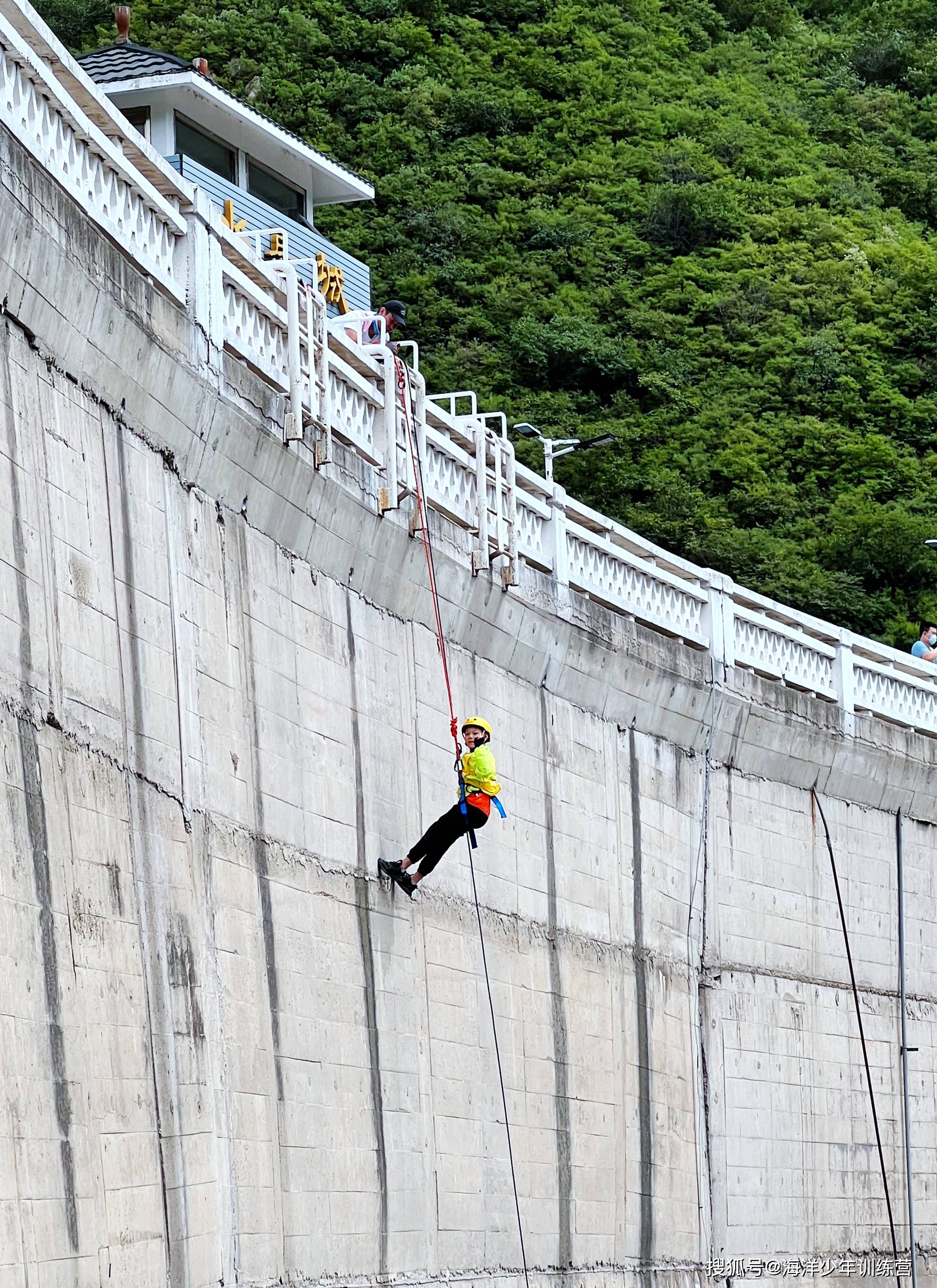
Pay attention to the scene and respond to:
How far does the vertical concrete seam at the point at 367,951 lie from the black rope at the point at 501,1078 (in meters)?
1.96

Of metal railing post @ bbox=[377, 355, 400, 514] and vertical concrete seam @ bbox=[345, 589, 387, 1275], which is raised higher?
metal railing post @ bbox=[377, 355, 400, 514]

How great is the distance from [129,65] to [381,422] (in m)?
12.3

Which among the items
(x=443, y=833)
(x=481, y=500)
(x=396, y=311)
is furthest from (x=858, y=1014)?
(x=396, y=311)

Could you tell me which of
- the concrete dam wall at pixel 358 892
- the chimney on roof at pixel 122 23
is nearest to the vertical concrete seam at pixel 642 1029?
the concrete dam wall at pixel 358 892

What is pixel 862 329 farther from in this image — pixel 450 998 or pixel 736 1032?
pixel 450 998

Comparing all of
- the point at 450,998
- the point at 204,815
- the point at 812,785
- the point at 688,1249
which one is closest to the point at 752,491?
the point at 812,785

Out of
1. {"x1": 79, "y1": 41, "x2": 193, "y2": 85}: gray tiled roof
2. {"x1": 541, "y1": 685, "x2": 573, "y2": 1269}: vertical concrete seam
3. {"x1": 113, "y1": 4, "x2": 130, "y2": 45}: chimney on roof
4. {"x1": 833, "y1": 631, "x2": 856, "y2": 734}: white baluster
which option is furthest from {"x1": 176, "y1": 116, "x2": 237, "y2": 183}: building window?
{"x1": 541, "y1": 685, "x2": 573, "y2": 1269}: vertical concrete seam

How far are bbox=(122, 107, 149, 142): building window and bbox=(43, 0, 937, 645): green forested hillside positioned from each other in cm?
1801

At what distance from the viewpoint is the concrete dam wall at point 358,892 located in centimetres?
1139

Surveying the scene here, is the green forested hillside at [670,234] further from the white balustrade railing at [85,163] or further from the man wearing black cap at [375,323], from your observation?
the white balustrade railing at [85,163]

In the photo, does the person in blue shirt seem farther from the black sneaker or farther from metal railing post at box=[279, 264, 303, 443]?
metal railing post at box=[279, 264, 303, 443]

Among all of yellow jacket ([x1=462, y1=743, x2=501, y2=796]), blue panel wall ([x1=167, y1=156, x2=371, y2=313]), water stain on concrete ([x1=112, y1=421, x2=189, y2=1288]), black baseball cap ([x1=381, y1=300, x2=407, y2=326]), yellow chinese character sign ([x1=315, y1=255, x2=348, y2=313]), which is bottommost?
water stain on concrete ([x1=112, y1=421, x2=189, y2=1288])

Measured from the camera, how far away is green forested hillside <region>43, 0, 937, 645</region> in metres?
46.5

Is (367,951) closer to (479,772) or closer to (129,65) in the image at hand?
(479,772)
